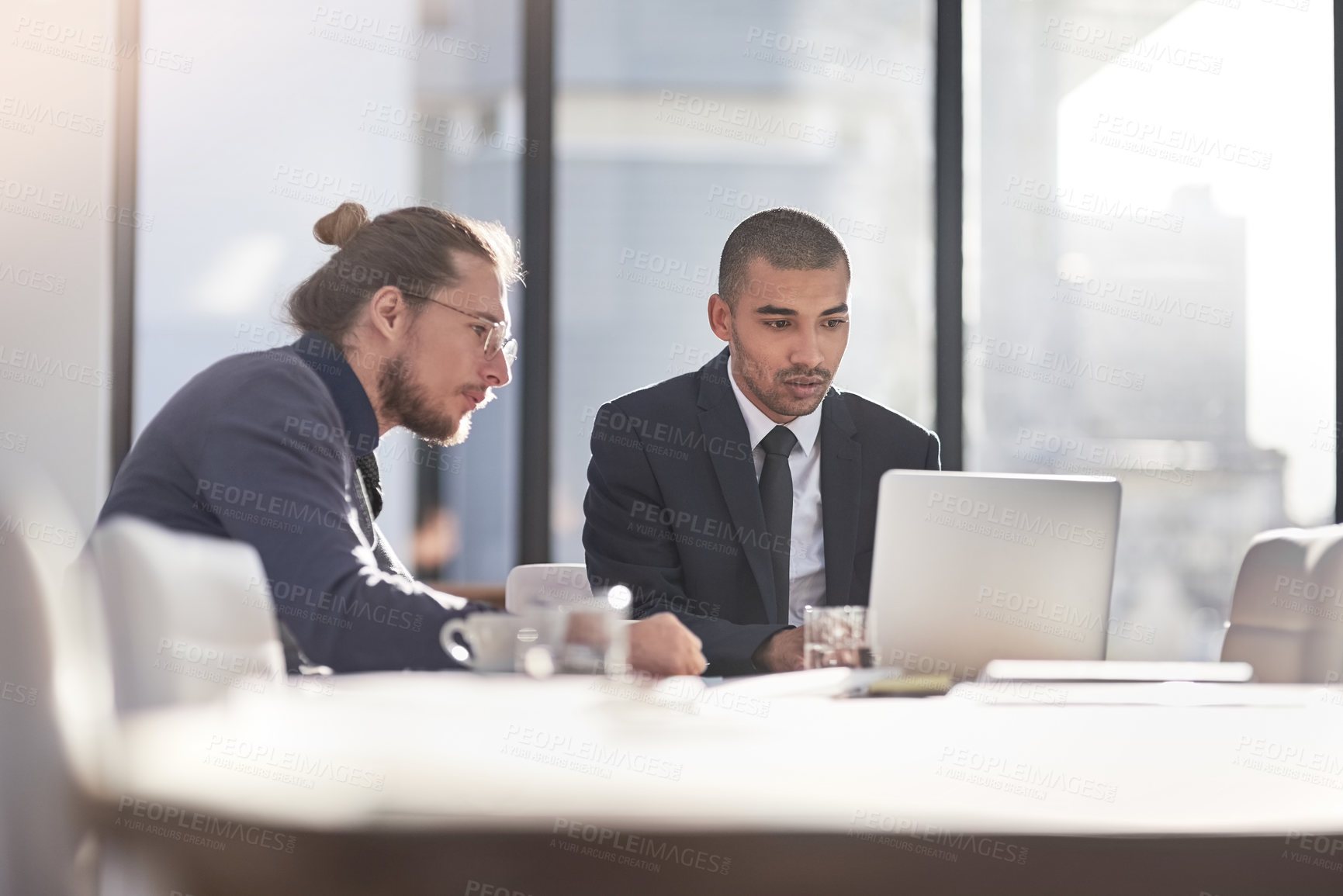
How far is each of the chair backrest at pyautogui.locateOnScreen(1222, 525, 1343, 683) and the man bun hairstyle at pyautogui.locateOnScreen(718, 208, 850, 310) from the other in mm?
1025

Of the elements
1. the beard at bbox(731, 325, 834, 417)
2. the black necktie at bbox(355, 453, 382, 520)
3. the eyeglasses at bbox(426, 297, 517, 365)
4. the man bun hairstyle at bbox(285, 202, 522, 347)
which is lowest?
the black necktie at bbox(355, 453, 382, 520)

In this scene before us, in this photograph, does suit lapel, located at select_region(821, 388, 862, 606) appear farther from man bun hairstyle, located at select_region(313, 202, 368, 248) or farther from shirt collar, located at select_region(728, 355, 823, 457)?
man bun hairstyle, located at select_region(313, 202, 368, 248)

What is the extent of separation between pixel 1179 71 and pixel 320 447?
392 cm

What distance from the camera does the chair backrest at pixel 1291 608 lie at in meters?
1.62

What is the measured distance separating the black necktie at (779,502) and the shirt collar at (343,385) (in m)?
0.76

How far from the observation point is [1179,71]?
4.36 metres

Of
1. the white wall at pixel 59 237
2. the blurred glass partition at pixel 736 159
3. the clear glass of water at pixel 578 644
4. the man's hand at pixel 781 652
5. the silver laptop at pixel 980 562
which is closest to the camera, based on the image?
the clear glass of water at pixel 578 644

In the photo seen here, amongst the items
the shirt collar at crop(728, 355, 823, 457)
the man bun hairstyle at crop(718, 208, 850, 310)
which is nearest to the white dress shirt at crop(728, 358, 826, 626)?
the shirt collar at crop(728, 355, 823, 457)

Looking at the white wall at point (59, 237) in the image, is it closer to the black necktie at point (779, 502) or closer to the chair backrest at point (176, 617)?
the black necktie at point (779, 502)

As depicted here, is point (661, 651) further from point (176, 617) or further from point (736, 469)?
point (736, 469)

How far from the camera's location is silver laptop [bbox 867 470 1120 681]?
1.51 metres

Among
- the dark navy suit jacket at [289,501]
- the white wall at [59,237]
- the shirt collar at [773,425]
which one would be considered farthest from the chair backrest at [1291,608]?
the white wall at [59,237]

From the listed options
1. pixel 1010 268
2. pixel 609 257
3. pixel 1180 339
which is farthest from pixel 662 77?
pixel 1180 339

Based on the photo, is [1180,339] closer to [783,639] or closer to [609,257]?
[609,257]
